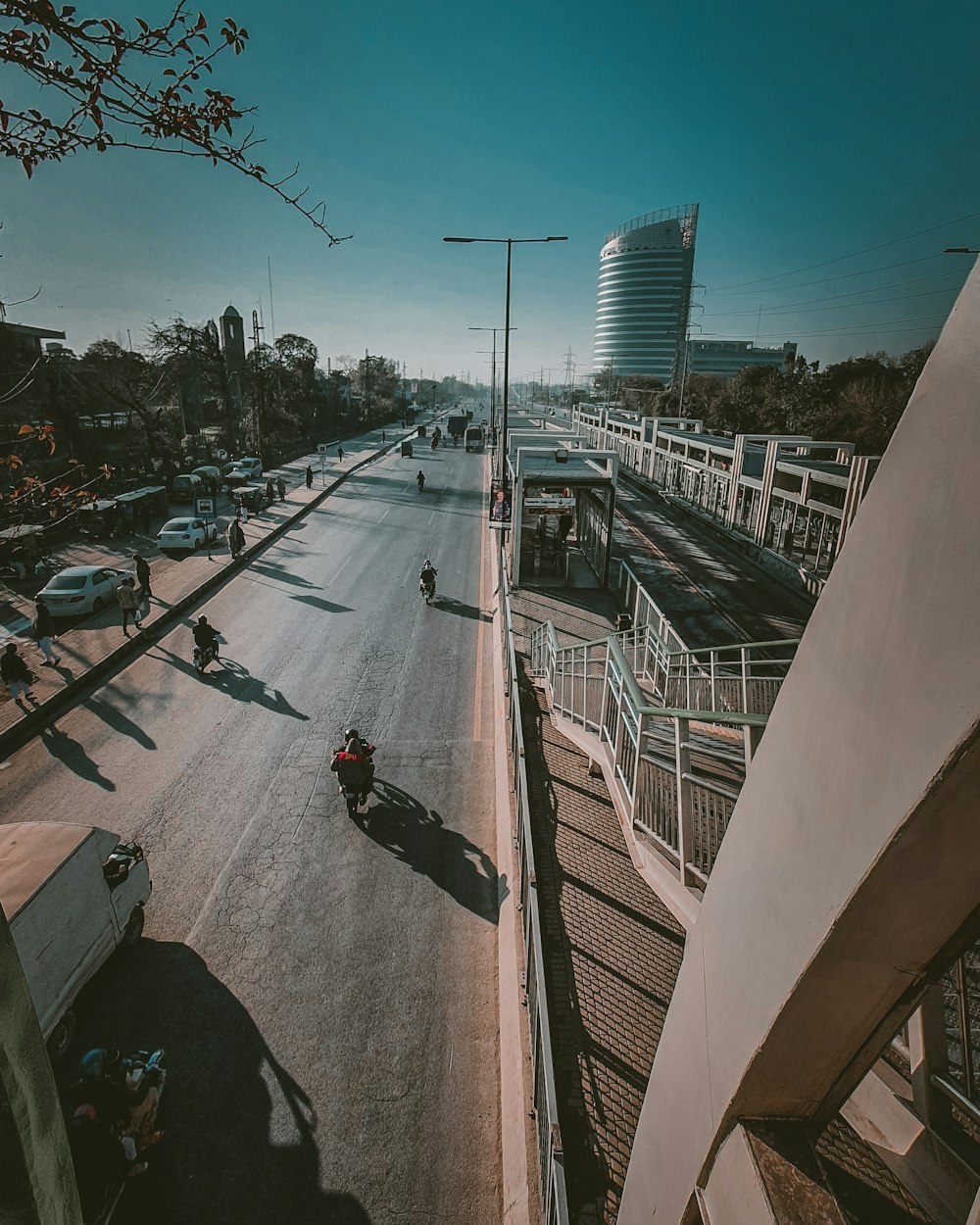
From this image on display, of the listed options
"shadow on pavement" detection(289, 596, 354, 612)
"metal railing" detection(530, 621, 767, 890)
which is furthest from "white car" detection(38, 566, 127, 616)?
"metal railing" detection(530, 621, 767, 890)

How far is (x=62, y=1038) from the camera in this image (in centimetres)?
562

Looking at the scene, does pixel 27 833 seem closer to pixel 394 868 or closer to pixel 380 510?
pixel 394 868

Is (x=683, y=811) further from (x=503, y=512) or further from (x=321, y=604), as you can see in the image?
(x=503, y=512)

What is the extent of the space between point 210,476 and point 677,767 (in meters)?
35.1

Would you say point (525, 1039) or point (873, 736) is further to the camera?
point (525, 1039)

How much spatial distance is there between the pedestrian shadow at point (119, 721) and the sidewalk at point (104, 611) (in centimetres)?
66

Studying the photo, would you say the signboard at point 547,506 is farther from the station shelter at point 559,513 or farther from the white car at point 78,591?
the white car at point 78,591

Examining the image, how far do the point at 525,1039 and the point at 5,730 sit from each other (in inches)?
401

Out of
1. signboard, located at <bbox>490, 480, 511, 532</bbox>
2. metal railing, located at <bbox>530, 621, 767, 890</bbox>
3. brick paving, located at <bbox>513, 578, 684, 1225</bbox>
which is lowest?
brick paving, located at <bbox>513, 578, 684, 1225</bbox>

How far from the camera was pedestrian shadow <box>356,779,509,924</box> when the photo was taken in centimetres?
784

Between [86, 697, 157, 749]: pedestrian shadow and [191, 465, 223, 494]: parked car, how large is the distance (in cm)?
2292

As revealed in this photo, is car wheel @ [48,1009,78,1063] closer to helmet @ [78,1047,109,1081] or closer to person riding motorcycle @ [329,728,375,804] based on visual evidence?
helmet @ [78,1047,109,1081]

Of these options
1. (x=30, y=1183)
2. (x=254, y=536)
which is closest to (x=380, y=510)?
(x=254, y=536)

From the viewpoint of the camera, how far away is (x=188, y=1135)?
5.19 meters
